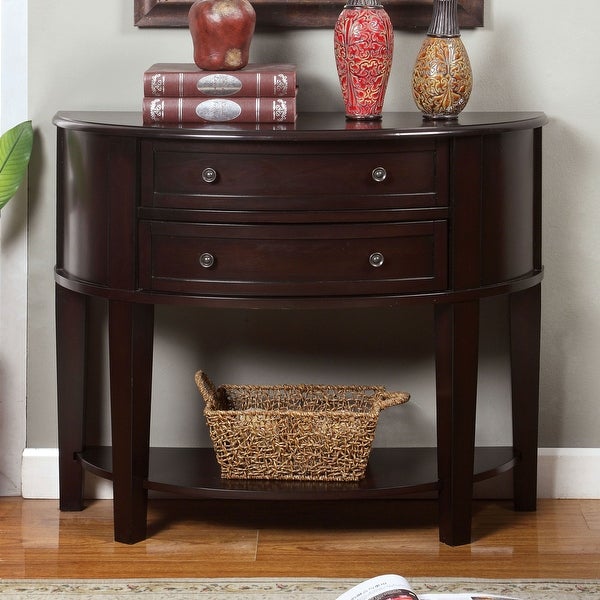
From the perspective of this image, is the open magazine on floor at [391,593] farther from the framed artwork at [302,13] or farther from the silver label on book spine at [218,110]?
the framed artwork at [302,13]

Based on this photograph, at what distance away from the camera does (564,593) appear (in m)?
2.07

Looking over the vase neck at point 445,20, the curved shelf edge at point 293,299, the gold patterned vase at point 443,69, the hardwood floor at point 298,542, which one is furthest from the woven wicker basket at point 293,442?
the vase neck at point 445,20

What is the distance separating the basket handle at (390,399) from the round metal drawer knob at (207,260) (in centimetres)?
51

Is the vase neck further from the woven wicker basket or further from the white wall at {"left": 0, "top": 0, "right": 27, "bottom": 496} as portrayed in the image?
the white wall at {"left": 0, "top": 0, "right": 27, "bottom": 496}

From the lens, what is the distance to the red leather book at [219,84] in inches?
83.2

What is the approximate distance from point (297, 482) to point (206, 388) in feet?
0.95

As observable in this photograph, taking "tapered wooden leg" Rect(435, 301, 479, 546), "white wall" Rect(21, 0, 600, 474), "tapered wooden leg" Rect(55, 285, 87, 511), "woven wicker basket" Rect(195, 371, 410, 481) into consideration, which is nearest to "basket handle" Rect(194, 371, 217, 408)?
"woven wicker basket" Rect(195, 371, 410, 481)

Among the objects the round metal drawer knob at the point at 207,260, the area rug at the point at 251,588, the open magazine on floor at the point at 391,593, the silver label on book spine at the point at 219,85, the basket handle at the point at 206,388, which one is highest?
the silver label on book spine at the point at 219,85

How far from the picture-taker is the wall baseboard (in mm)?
2555

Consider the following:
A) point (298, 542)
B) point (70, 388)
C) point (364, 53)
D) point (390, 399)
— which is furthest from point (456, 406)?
point (70, 388)

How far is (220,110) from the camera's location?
212cm

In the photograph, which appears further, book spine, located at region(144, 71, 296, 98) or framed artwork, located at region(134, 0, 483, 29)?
→ framed artwork, located at region(134, 0, 483, 29)

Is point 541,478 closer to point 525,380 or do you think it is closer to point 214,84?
point 525,380

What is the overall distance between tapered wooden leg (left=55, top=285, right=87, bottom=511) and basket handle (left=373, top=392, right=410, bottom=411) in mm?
671
